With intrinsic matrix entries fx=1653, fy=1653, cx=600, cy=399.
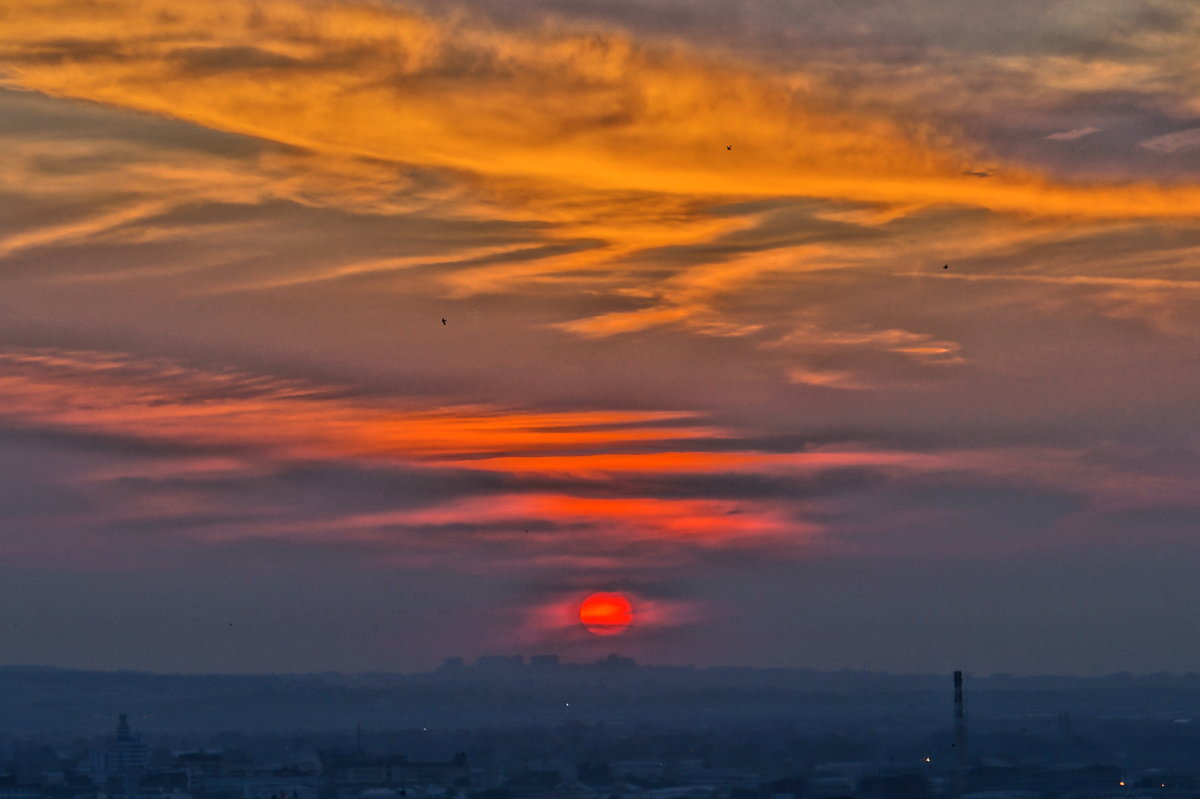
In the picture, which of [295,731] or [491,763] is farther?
[295,731]

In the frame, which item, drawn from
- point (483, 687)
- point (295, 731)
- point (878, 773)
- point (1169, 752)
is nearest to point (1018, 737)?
point (1169, 752)

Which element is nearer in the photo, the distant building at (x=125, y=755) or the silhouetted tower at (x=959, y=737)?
the distant building at (x=125, y=755)

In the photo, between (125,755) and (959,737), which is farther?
(959,737)

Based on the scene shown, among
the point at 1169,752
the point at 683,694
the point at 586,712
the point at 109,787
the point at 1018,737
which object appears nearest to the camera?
the point at 109,787

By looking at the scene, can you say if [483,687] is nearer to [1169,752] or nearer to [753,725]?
[753,725]

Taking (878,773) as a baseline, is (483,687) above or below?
above

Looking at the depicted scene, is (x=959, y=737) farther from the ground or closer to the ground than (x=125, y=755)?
farther from the ground

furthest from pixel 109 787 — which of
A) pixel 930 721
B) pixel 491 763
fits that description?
pixel 930 721

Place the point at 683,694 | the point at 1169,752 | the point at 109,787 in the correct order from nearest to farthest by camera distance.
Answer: the point at 109,787
the point at 1169,752
the point at 683,694

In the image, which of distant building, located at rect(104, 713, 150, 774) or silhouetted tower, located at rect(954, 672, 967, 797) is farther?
silhouetted tower, located at rect(954, 672, 967, 797)

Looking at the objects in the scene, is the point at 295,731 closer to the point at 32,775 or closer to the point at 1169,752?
the point at 32,775
